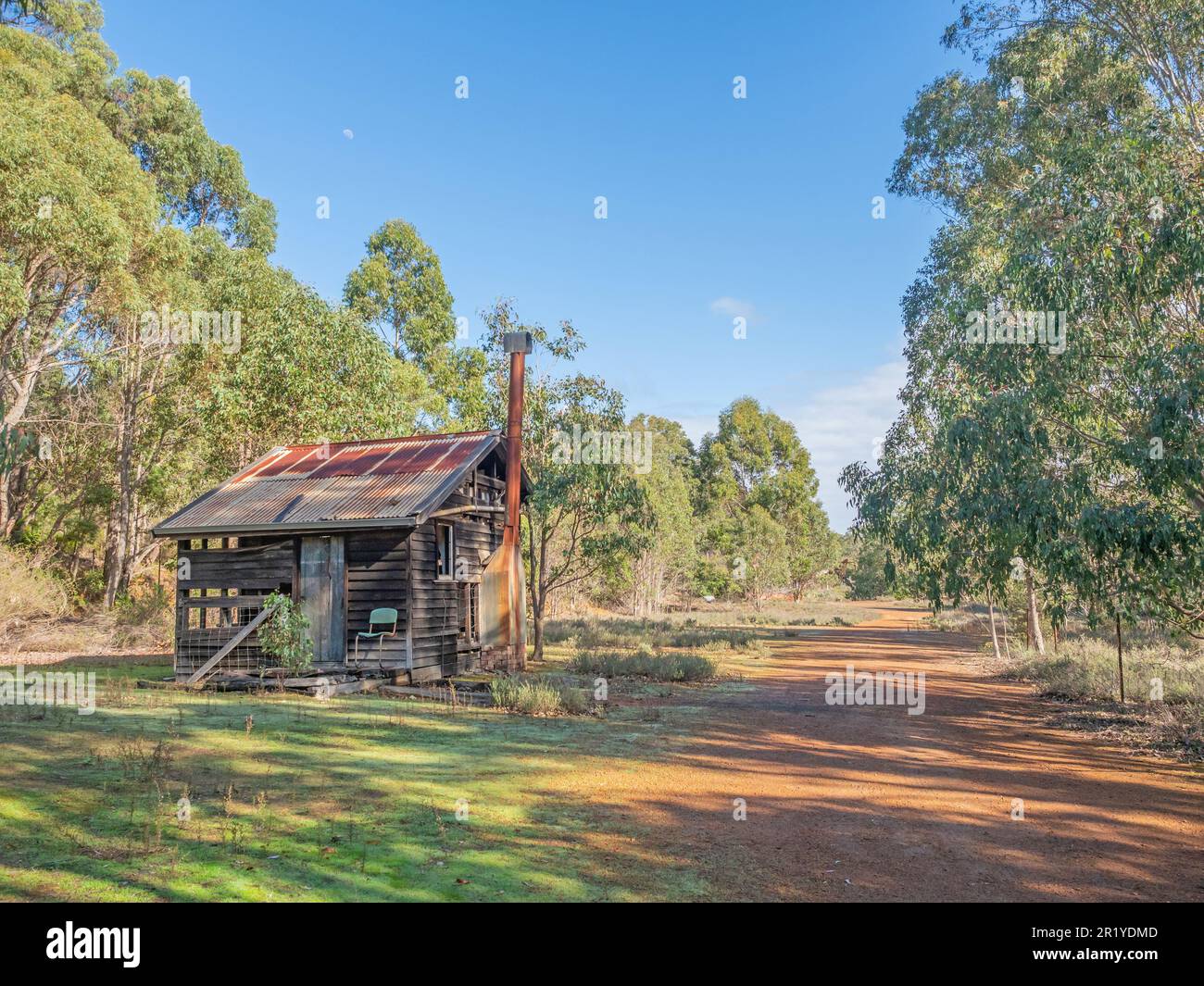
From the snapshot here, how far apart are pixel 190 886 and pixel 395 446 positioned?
16.7m

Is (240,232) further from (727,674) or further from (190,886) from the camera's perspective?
(190,886)

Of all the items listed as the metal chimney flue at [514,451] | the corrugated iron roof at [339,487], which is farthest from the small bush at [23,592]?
the metal chimney flue at [514,451]

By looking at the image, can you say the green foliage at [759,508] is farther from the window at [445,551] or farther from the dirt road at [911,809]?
the dirt road at [911,809]

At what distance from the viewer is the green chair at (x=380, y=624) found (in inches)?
682

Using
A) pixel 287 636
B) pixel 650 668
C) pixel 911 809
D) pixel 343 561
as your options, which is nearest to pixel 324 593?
pixel 343 561

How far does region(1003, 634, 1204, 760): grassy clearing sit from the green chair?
→ 13305mm

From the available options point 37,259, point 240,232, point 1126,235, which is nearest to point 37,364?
point 37,259

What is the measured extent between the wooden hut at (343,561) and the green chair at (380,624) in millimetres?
48

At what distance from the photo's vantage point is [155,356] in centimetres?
2973

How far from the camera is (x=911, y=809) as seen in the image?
8555 mm

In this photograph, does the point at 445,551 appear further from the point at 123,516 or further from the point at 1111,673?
the point at 123,516

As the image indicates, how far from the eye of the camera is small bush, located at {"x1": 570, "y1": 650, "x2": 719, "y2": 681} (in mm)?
20438

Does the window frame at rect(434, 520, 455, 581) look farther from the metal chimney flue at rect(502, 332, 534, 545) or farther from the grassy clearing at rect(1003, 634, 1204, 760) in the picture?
the grassy clearing at rect(1003, 634, 1204, 760)

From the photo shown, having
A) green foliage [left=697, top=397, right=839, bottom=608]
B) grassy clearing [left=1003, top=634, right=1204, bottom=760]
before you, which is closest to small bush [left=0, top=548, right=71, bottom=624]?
grassy clearing [left=1003, top=634, right=1204, bottom=760]
